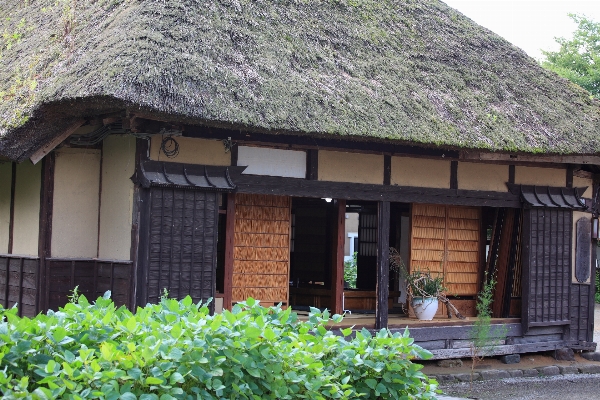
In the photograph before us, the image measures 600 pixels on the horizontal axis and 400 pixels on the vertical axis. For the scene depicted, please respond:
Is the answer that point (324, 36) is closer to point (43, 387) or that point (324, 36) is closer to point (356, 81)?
point (356, 81)

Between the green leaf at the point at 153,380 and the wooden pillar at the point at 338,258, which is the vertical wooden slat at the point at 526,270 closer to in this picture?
the wooden pillar at the point at 338,258

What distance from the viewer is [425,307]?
34.1ft

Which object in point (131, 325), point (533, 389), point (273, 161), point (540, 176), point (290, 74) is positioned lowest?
point (533, 389)

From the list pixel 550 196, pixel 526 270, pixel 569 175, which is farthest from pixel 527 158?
pixel 526 270

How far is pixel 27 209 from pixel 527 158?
21.7 feet

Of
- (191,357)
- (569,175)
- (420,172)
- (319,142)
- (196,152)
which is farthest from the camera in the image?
(569,175)

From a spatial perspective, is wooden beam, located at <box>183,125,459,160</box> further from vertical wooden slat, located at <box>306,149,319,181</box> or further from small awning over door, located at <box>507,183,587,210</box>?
small awning over door, located at <box>507,183,587,210</box>

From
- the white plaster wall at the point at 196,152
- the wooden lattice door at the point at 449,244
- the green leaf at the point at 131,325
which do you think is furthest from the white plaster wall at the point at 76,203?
the green leaf at the point at 131,325

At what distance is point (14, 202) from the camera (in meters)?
9.32

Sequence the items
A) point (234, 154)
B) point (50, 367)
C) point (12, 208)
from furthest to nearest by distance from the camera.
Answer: point (12, 208)
point (234, 154)
point (50, 367)

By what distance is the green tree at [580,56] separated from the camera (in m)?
25.7

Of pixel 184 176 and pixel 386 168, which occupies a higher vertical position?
pixel 386 168

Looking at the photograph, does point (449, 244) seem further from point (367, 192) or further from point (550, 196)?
point (367, 192)

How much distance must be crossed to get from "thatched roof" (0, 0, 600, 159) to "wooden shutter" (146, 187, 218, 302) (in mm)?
1024
